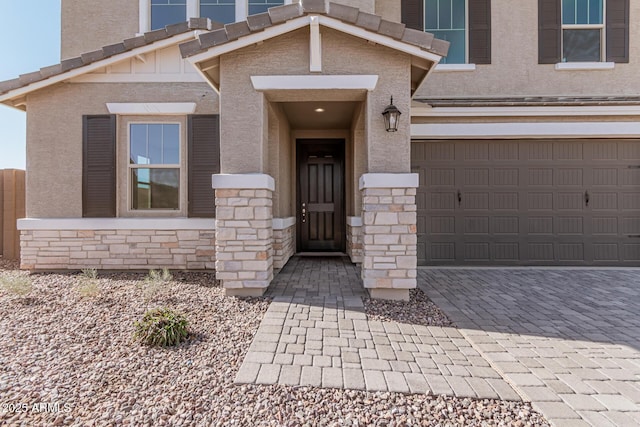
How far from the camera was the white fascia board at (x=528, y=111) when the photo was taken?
5847 mm

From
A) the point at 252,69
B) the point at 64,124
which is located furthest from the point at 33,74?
the point at 252,69

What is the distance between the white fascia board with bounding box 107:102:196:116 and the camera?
543 cm

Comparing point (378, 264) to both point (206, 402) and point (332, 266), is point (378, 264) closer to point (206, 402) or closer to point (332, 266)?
point (332, 266)

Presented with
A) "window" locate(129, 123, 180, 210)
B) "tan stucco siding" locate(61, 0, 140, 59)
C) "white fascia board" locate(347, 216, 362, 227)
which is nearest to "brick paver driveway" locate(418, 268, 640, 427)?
"white fascia board" locate(347, 216, 362, 227)

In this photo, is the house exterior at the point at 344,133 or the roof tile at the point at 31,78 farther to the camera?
the roof tile at the point at 31,78

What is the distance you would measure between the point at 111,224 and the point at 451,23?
24.5 ft

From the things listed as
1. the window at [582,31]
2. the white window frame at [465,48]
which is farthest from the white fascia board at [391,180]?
the window at [582,31]

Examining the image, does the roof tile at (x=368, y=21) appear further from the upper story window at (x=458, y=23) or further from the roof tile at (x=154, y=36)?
the roof tile at (x=154, y=36)

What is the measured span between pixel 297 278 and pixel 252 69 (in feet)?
10.2

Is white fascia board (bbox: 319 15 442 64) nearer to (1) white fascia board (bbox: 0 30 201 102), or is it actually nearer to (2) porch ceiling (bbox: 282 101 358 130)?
(2) porch ceiling (bbox: 282 101 358 130)

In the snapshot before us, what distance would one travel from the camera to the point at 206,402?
2.02 m

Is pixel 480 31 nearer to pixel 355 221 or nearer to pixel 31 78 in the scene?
pixel 355 221

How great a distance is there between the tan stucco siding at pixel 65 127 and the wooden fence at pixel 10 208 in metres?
1.54

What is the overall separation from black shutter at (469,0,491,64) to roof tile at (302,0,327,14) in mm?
3798
